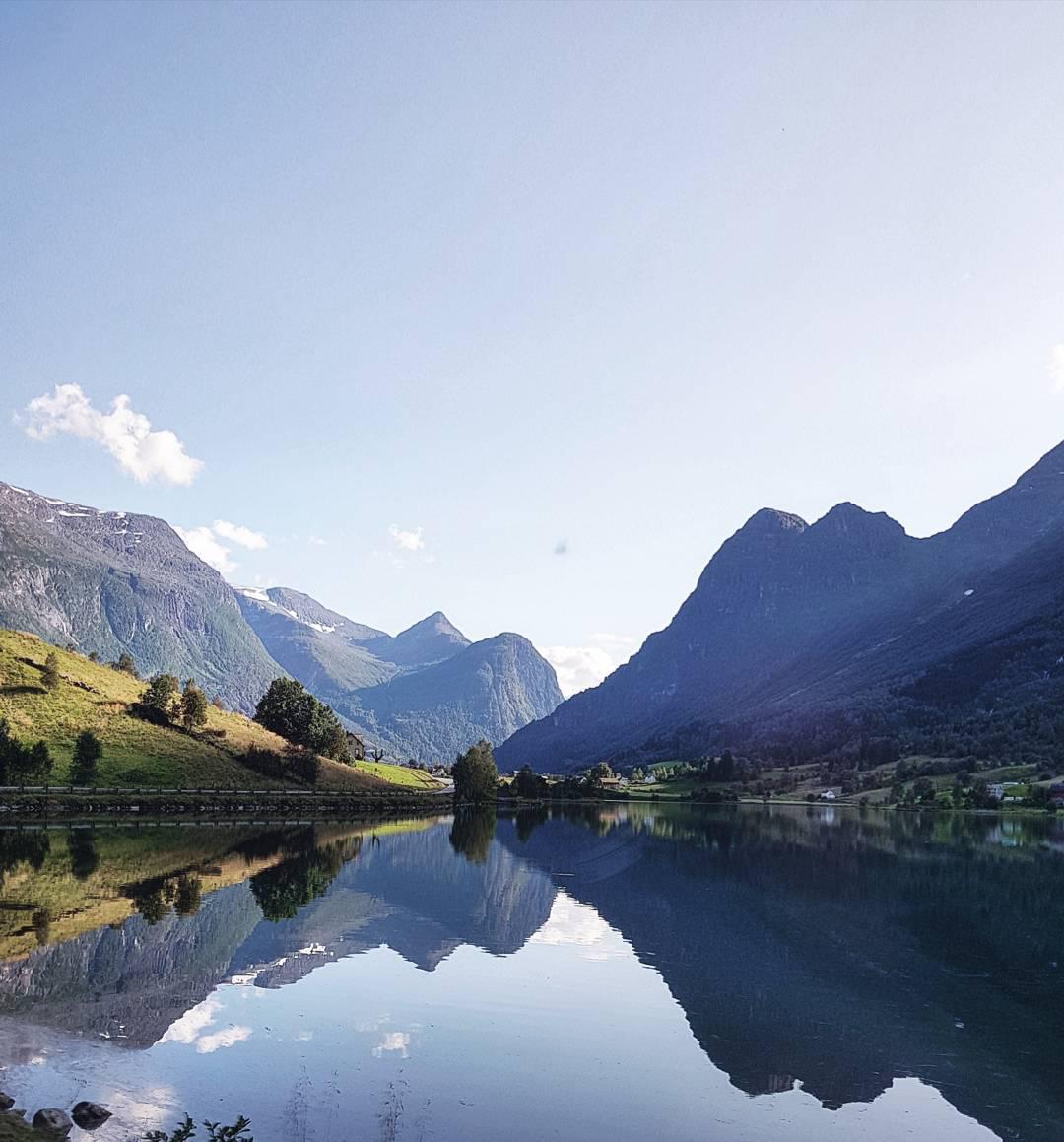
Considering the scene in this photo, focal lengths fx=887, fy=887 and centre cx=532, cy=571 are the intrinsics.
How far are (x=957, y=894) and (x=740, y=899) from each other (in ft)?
73.2

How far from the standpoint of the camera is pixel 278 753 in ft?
528

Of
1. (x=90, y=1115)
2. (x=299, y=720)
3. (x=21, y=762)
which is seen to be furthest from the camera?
(x=299, y=720)

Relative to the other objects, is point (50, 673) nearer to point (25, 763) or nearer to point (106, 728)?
point (106, 728)

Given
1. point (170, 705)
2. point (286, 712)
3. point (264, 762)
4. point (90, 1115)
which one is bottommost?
point (90, 1115)

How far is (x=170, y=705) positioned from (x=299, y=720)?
102 feet

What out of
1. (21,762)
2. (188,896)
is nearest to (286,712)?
(21,762)

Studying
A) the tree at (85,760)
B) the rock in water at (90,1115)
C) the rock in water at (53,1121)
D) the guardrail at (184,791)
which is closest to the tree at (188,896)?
the rock in water at (90,1115)

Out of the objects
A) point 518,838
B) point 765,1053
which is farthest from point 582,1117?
point 518,838

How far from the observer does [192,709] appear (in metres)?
154

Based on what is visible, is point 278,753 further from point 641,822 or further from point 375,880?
point 375,880

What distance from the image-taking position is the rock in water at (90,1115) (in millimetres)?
21781

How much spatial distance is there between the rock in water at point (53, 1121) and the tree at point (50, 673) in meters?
134

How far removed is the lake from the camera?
83.5 ft

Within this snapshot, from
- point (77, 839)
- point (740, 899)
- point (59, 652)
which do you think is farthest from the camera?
point (59, 652)
